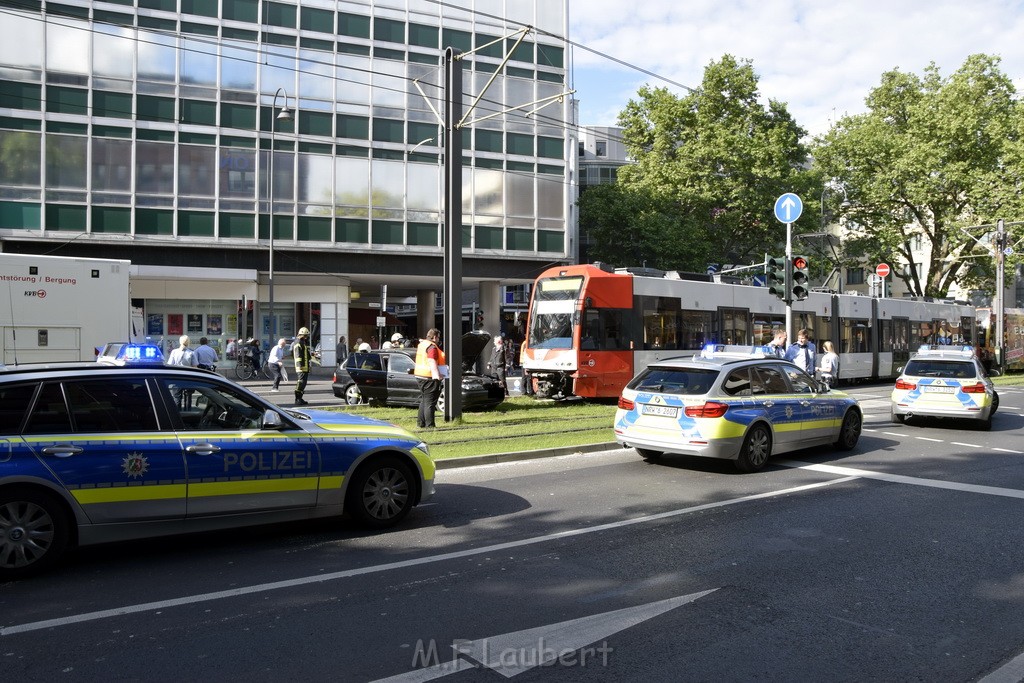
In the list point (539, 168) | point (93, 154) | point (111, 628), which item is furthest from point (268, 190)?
point (111, 628)

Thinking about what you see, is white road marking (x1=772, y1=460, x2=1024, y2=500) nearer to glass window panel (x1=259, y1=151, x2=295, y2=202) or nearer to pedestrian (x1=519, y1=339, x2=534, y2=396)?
pedestrian (x1=519, y1=339, x2=534, y2=396)

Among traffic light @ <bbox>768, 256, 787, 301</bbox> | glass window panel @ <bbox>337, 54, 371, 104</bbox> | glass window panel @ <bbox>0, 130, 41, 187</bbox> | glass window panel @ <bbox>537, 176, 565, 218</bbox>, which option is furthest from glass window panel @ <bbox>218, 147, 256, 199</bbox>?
traffic light @ <bbox>768, 256, 787, 301</bbox>

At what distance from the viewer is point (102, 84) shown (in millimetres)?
27562

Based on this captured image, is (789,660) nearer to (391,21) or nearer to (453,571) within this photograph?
(453,571)

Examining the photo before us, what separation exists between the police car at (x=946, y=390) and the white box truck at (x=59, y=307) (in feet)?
53.3

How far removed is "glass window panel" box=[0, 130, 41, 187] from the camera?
2644cm

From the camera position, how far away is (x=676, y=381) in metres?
9.92

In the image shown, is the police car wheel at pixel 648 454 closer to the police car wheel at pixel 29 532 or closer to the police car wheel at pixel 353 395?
the police car wheel at pixel 29 532

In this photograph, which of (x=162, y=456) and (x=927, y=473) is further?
(x=927, y=473)

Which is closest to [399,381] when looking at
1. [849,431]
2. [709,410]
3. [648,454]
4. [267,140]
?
[648,454]

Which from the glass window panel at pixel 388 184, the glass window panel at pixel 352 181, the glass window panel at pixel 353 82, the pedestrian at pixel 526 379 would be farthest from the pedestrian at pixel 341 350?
the pedestrian at pixel 526 379

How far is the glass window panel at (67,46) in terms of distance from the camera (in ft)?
88.0

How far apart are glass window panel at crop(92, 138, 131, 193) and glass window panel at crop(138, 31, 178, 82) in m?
2.67

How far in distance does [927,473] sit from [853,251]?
34.8 m
